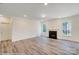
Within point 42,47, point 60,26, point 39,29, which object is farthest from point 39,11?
point 42,47

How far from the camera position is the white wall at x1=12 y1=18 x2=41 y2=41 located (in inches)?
71.1

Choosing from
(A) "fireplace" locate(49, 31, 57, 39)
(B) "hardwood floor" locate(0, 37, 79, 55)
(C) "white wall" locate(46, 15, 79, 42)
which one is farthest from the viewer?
(A) "fireplace" locate(49, 31, 57, 39)

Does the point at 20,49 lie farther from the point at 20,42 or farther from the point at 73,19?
the point at 73,19

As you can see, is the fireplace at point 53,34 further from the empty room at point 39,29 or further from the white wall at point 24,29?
the white wall at point 24,29

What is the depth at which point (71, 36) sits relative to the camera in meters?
1.92

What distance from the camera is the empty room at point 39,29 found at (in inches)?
62.9

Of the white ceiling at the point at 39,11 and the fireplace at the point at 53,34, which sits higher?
the white ceiling at the point at 39,11

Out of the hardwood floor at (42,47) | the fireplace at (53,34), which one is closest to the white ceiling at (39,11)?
the fireplace at (53,34)

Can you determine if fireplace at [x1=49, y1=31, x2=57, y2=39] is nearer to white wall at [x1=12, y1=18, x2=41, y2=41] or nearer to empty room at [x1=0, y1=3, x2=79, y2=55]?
empty room at [x1=0, y1=3, x2=79, y2=55]

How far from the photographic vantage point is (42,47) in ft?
5.70

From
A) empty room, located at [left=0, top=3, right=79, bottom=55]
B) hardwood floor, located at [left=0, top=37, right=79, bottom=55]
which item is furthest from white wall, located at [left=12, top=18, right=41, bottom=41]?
hardwood floor, located at [left=0, top=37, right=79, bottom=55]

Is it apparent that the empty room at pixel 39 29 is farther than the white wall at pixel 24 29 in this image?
No

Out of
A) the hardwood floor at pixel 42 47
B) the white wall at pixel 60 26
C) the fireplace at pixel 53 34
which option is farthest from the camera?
the fireplace at pixel 53 34
